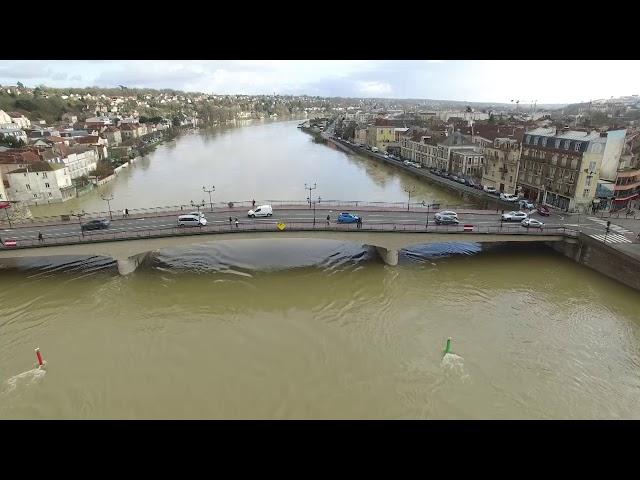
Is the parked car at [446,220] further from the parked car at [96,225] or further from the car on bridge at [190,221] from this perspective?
the parked car at [96,225]

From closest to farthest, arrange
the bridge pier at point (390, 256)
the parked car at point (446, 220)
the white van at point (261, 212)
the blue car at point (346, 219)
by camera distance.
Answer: the bridge pier at point (390, 256) < the blue car at point (346, 219) < the parked car at point (446, 220) < the white van at point (261, 212)

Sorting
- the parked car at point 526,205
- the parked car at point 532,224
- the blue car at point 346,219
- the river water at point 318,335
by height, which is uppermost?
the blue car at point 346,219

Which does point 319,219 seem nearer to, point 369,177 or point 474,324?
point 474,324

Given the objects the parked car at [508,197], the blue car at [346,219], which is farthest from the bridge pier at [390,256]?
the parked car at [508,197]

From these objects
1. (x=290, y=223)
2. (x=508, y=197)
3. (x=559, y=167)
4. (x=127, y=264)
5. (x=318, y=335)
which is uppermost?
(x=559, y=167)

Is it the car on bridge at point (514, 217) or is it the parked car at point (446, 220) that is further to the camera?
the car on bridge at point (514, 217)

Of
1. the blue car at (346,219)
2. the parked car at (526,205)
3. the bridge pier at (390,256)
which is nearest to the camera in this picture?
the bridge pier at (390,256)

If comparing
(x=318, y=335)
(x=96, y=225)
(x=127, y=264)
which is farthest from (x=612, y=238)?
(x=96, y=225)

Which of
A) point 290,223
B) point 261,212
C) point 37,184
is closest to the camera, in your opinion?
point 290,223

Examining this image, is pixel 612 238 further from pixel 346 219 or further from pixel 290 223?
pixel 290 223

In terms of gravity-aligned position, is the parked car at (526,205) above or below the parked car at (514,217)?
below
